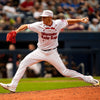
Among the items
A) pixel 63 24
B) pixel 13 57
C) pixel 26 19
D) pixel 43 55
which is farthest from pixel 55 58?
pixel 26 19

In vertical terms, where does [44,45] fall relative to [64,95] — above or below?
above

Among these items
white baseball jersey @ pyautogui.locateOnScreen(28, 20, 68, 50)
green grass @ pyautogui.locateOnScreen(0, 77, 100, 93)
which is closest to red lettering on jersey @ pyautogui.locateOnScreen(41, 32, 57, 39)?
white baseball jersey @ pyautogui.locateOnScreen(28, 20, 68, 50)

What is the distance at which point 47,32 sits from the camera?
739 cm

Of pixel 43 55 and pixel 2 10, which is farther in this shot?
pixel 2 10

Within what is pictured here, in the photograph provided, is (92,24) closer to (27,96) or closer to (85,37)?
(85,37)

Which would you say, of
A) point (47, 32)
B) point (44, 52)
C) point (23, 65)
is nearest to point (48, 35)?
point (47, 32)

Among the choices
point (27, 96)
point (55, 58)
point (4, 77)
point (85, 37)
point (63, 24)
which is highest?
point (63, 24)

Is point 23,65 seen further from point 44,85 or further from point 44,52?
point 44,85

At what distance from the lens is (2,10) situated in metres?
13.6

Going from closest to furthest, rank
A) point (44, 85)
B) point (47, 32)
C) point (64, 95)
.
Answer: point (64, 95) < point (47, 32) < point (44, 85)

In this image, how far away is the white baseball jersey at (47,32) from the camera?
7.38 metres

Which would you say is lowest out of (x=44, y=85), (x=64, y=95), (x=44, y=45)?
(x=44, y=85)

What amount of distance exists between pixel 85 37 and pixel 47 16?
6.11 meters

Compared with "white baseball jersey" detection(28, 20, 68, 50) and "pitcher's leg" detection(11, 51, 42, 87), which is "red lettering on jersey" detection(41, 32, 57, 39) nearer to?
"white baseball jersey" detection(28, 20, 68, 50)
